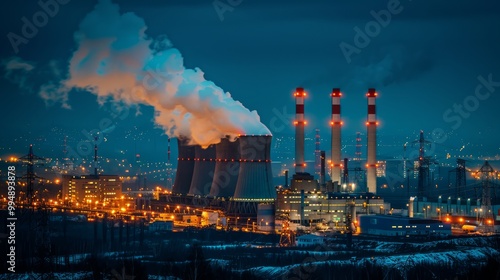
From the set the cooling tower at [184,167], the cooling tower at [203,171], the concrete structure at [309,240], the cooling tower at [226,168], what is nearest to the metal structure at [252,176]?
the cooling tower at [226,168]

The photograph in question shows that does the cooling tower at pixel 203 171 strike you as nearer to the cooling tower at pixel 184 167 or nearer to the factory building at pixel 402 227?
the cooling tower at pixel 184 167

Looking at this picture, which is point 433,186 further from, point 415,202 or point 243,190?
point 243,190

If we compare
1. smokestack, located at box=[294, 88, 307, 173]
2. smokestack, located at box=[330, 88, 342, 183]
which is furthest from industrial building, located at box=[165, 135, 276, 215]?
smokestack, located at box=[330, 88, 342, 183]

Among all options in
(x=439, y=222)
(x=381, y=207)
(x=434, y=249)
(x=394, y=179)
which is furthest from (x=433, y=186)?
(x=434, y=249)

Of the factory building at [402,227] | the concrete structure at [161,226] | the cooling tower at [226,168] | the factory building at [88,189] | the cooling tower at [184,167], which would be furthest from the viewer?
the factory building at [88,189]

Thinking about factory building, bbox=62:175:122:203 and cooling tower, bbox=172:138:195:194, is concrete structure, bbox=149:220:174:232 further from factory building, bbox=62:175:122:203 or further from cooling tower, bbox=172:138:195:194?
factory building, bbox=62:175:122:203
